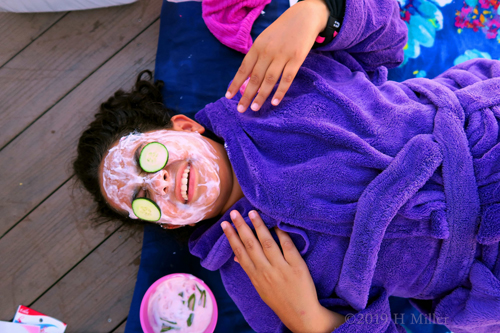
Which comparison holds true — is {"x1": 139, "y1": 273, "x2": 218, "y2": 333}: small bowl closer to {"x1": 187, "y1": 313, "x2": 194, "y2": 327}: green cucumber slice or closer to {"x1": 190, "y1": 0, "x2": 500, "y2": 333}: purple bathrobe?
{"x1": 187, "y1": 313, "x2": 194, "y2": 327}: green cucumber slice

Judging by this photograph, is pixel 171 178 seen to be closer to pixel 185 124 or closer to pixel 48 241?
pixel 185 124

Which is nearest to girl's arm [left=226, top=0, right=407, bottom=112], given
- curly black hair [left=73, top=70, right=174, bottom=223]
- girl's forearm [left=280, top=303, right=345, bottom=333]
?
curly black hair [left=73, top=70, right=174, bottom=223]

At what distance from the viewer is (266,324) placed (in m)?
0.96

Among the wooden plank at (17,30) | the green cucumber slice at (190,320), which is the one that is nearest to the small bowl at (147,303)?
the green cucumber slice at (190,320)

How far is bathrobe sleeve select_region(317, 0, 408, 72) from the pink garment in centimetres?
31

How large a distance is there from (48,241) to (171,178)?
0.67 metres

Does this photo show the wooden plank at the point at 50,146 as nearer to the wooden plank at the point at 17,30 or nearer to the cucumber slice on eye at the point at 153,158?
the wooden plank at the point at 17,30

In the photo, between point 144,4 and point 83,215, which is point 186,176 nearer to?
point 83,215

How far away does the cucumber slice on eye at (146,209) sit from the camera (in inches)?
32.1

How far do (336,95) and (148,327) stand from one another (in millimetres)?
963

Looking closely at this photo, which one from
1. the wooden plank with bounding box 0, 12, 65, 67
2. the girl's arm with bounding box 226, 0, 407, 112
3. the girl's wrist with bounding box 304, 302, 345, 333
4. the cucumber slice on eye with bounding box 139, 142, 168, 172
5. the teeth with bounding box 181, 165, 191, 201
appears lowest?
the girl's wrist with bounding box 304, 302, 345, 333

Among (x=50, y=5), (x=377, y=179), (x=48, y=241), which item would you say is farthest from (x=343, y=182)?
(x=50, y=5)

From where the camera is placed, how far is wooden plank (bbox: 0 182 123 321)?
1.14 meters

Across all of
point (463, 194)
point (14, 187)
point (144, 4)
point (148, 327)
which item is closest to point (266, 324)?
point (148, 327)
